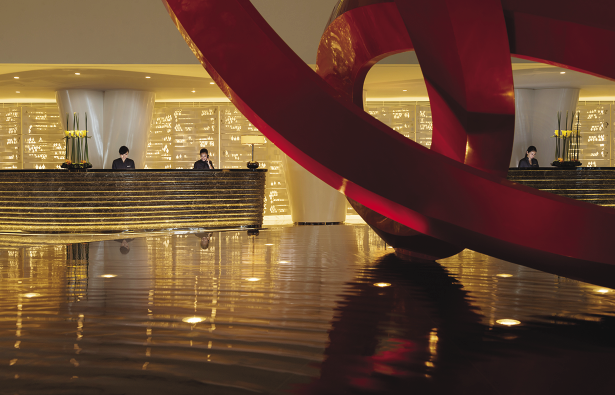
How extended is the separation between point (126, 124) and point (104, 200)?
305 centimetres

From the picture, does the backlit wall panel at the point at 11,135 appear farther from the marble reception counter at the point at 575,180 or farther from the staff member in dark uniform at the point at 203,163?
the marble reception counter at the point at 575,180

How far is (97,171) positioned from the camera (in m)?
7.17

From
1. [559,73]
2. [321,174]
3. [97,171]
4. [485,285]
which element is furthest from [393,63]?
[321,174]

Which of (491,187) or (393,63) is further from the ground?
(393,63)

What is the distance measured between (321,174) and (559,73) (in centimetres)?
Answer: 790

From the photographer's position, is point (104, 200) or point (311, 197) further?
point (311, 197)

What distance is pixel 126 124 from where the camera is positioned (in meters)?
9.79

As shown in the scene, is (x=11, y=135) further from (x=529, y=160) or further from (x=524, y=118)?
(x=524, y=118)

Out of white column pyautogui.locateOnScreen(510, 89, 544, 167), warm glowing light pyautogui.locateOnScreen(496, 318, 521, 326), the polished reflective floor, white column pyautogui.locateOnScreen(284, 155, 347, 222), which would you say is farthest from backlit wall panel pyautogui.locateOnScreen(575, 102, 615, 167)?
warm glowing light pyautogui.locateOnScreen(496, 318, 521, 326)

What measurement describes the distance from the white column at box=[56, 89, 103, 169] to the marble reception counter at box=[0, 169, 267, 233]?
8.14 feet

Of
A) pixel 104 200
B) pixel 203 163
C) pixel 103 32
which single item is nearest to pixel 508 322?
pixel 104 200

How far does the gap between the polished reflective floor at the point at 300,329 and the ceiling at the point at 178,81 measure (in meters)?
5.37

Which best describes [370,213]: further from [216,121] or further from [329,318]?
[216,121]

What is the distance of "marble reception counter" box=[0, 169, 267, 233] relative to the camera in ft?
23.5
